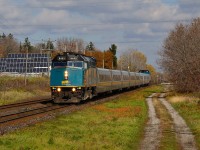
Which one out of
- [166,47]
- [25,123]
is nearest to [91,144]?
[25,123]

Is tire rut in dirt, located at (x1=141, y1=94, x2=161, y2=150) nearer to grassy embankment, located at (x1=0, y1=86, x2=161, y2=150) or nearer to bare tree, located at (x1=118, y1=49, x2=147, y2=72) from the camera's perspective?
grassy embankment, located at (x1=0, y1=86, x2=161, y2=150)

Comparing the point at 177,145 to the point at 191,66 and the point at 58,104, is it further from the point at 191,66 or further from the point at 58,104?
the point at 191,66

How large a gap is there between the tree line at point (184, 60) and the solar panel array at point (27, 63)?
33.4 metres

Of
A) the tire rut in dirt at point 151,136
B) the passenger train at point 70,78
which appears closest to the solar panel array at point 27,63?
the passenger train at point 70,78

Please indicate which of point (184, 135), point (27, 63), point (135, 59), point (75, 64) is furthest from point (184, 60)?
point (135, 59)

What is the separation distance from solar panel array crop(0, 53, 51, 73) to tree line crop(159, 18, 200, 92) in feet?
110

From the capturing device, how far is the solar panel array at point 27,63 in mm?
83312

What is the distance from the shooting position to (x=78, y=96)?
31.3 m

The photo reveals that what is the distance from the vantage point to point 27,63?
8331cm

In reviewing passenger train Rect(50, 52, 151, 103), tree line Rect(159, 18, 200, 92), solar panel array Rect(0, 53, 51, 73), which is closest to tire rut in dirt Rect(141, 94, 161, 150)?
passenger train Rect(50, 52, 151, 103)

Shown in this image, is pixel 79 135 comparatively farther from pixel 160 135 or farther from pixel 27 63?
pixel 27 63

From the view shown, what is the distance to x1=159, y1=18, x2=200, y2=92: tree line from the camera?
39.6 m

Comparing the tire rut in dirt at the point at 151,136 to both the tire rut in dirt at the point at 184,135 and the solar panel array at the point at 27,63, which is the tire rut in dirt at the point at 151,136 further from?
the solar panel array at the point at 27,63

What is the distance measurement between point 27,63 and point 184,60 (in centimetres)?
4613
